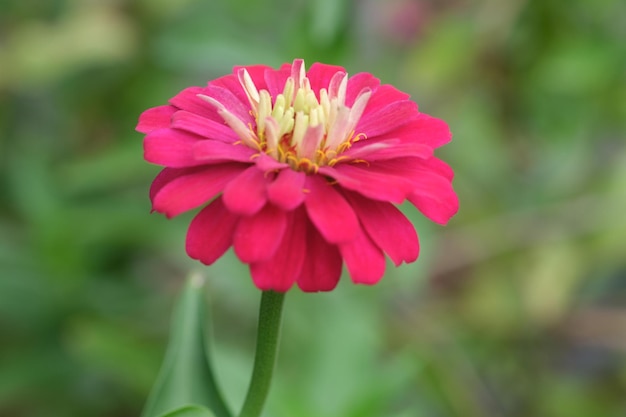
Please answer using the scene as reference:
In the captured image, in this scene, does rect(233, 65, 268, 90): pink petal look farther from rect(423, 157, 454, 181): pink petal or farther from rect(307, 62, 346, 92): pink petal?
rect(423, 157, 454, 181): pink petal

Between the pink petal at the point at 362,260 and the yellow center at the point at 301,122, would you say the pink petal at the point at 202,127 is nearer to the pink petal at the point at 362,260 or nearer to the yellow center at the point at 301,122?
the yellow center at the point at 301,122

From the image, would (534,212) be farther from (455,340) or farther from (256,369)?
(256,369)

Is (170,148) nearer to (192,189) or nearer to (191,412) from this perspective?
(192,189)

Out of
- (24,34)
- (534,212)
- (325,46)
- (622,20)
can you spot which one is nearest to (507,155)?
(534,212)

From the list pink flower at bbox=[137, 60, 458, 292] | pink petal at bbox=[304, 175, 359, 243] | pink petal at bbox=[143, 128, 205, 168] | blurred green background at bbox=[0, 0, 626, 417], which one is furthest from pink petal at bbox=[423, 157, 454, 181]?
blurred green background at bbox=[0, 0, 626, 417]

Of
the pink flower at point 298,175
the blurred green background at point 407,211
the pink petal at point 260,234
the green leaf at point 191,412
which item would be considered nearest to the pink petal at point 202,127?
the pink flower at point 298,175
